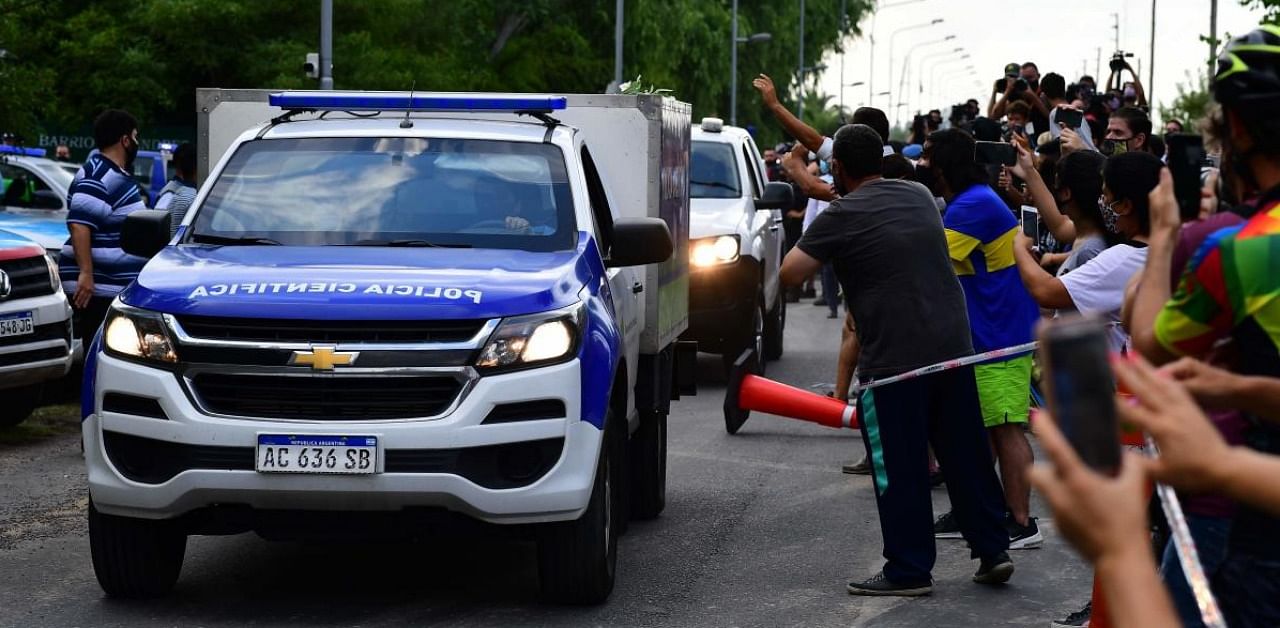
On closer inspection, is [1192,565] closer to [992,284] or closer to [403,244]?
[403,244]

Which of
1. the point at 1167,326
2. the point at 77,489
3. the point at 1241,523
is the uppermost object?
the point at 1167,326

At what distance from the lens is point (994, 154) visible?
8.51m

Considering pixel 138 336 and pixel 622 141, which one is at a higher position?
pixel 622 141

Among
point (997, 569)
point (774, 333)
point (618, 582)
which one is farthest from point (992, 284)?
point (774, 333)

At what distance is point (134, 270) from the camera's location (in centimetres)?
1132

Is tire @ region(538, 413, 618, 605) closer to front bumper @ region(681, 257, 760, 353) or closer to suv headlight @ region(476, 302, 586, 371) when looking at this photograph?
suv headlight @ region(476, 302, 586, 371)

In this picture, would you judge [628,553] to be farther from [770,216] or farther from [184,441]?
[770,216]

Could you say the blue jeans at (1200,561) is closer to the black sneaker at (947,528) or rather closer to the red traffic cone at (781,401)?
the black sneaker at (947,528)

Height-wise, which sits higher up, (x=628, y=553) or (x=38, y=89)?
(x=38, y=89)

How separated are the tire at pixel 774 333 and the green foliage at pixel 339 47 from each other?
32.6ft

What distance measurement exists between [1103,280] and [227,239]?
337 cm

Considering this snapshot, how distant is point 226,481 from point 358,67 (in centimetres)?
3025

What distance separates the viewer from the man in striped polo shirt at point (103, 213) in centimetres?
1112

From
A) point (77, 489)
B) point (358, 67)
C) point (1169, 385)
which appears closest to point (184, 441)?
point (77, 489)
